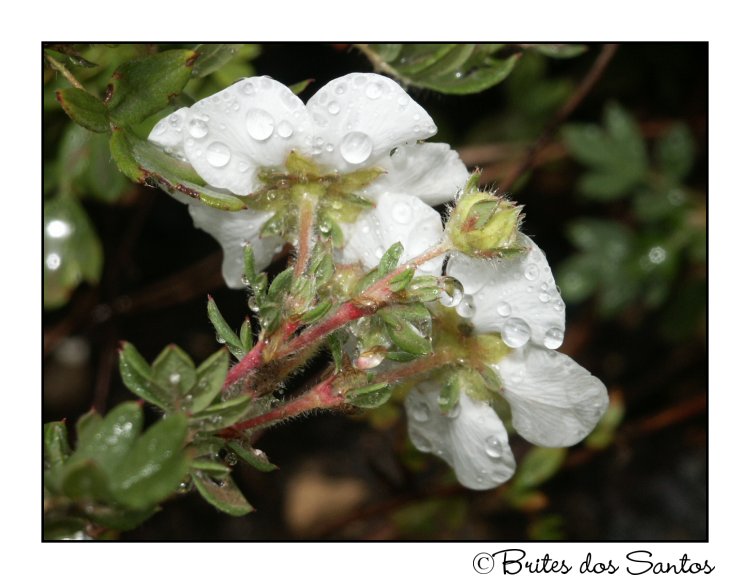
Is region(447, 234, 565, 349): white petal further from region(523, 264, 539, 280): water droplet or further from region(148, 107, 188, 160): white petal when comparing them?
region(148, 107, 188, 160): white petal

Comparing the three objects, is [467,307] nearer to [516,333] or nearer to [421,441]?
[516,333]

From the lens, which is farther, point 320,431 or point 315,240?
point 320,431

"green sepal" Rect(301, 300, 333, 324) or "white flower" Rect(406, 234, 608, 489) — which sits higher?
"green sepal" Rect(301, 300, 333, 324)

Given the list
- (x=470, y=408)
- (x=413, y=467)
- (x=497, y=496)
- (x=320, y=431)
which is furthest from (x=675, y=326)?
(x=470, y=408)

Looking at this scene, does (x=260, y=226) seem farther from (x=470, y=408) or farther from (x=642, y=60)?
(x=642, y=60)

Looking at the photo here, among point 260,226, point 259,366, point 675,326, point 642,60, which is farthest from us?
point 642,60

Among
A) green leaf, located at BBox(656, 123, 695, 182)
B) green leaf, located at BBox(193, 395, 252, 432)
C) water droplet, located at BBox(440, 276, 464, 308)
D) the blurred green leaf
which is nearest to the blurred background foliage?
green leaf, located at BBox(656, 123, 695, 182)

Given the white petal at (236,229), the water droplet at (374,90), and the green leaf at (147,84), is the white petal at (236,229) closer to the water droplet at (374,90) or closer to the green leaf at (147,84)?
the green leaf at (147,84)
